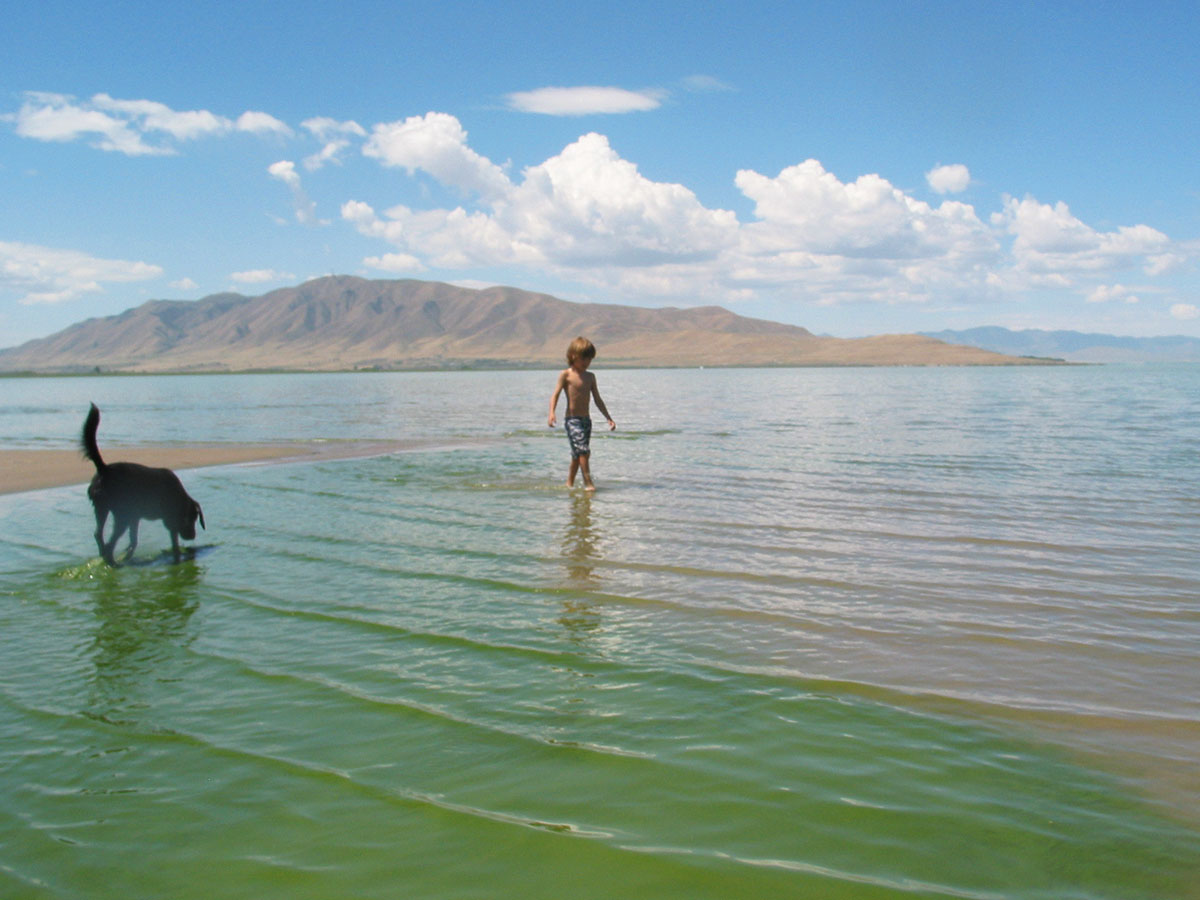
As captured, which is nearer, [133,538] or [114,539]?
[114,539]

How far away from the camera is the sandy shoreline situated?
17312 mm

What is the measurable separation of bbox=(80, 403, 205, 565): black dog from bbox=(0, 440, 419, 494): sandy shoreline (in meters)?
8.51

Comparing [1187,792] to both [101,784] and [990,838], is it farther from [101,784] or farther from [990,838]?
[101,784]

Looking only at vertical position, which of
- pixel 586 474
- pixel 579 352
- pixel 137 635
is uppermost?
pixel 579 352

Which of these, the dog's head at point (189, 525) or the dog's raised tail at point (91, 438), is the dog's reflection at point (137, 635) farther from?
the dog's raised tail at point (91, 438)

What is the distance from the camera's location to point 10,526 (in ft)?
38.9

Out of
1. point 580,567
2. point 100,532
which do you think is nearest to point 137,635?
point 100,532

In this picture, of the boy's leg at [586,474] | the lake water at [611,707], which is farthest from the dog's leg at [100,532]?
the boy's leg at [586,474]

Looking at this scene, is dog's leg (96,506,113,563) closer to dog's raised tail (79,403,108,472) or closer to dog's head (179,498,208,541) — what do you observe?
dog's raised tail (79,403,108,472)

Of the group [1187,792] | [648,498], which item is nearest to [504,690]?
[1187,792]

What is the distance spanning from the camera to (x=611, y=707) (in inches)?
196

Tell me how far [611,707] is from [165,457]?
19647 mm

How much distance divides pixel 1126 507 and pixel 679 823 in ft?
36.1

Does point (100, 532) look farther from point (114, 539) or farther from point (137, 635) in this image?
point (137, 635)
